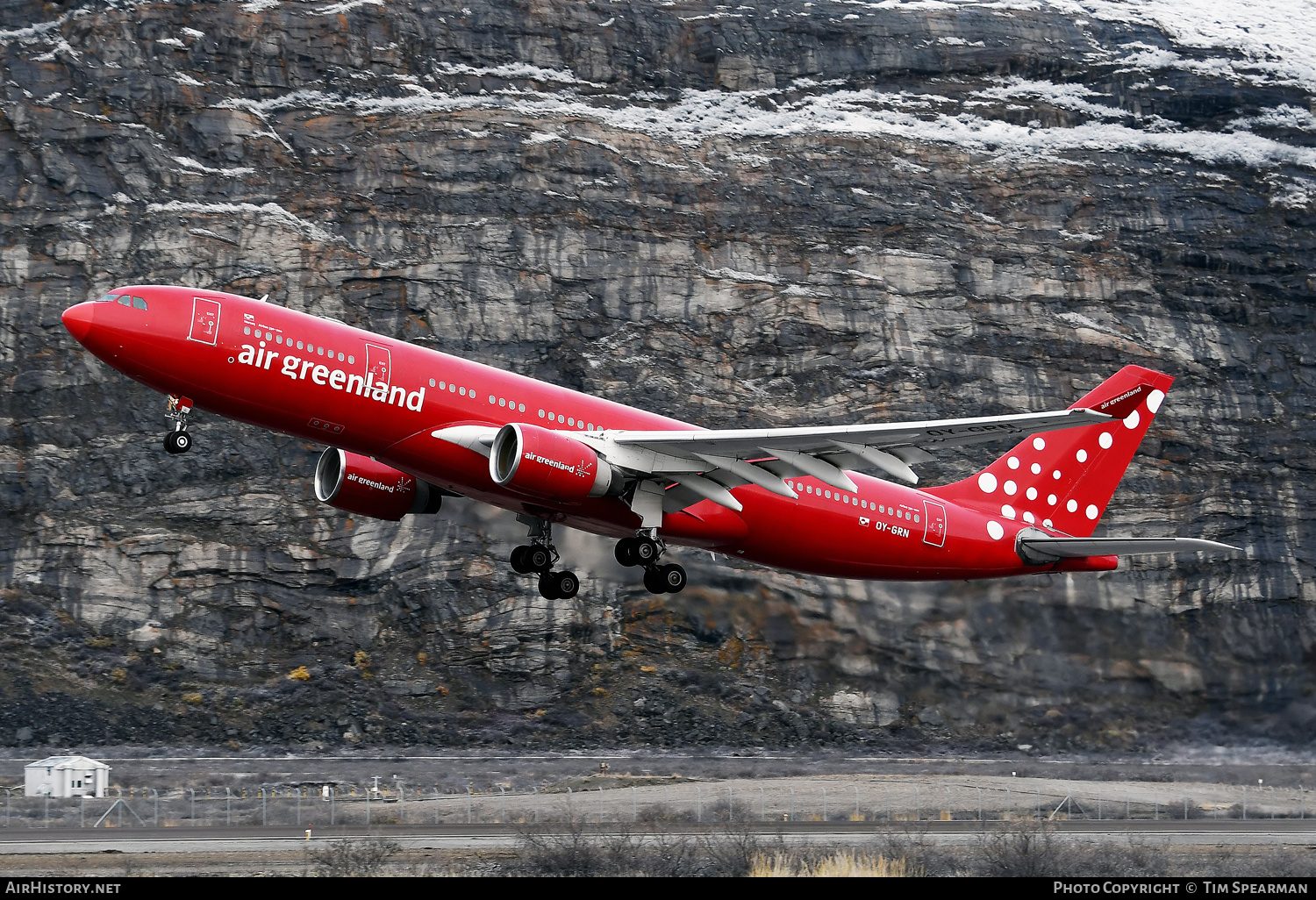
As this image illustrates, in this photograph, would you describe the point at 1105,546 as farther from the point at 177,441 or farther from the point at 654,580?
the point at 177,441

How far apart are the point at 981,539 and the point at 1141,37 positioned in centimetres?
6383

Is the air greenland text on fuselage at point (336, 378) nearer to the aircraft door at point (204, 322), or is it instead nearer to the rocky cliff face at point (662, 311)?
the aircraft door at point (204, 322)

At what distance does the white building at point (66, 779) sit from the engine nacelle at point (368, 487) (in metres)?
17.8

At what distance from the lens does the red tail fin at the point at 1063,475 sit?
1560 inches

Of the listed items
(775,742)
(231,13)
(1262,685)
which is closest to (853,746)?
(775,742)

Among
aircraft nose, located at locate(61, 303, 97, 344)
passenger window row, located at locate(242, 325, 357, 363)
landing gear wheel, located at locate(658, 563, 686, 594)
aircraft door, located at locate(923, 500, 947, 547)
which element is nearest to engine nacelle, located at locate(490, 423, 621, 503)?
passenger window row, located at locate(242, 325, 357, 363)

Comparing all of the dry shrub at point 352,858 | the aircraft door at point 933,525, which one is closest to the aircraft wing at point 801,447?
the aircraft door at point 933,525

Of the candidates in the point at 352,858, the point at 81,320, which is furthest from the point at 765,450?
the point at 81,320

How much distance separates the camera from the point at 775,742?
195ft

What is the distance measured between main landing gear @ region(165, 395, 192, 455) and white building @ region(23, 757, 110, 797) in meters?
20.6

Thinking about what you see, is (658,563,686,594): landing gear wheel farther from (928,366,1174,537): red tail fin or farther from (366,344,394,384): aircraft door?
(928,366,1174,537): red tail fin

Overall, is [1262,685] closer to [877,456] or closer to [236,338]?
[877,456]

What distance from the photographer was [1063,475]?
4069cm

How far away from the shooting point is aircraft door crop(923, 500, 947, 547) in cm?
3738
